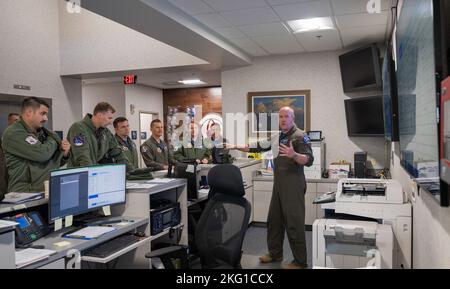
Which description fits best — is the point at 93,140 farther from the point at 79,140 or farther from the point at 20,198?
the point at 20,198

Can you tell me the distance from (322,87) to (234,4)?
99.4 inches

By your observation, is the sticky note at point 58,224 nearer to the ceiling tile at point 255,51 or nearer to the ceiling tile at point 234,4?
the ceiling tile at point 234,4

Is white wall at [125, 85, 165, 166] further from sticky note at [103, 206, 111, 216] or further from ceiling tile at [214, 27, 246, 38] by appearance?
sticky note at [103, 206, 111, 216]

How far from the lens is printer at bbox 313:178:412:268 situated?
2332 mm

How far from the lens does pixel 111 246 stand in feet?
7.97

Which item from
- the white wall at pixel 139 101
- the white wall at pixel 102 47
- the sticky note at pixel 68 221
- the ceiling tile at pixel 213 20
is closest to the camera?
the sticky note at pixel 68 221

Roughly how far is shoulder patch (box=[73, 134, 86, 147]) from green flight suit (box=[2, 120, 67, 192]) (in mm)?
340

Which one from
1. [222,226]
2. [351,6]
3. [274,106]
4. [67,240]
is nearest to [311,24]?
[351,6]

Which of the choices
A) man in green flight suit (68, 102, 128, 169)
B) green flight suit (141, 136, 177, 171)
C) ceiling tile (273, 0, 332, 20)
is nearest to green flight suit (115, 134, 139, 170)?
green flight suit (141, 136, 177, 171)

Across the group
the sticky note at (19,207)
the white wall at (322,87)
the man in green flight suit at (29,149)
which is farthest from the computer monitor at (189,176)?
the white wall at (322,87)

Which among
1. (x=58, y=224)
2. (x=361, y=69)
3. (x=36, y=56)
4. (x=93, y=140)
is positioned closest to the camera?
(x=58, y=224)

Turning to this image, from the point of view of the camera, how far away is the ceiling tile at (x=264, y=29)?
4094mm

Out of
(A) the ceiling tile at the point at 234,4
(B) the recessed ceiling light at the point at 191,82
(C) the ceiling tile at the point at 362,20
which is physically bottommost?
(C) the ceiling tile at the point at 362,20

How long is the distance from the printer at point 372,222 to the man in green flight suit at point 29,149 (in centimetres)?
206
